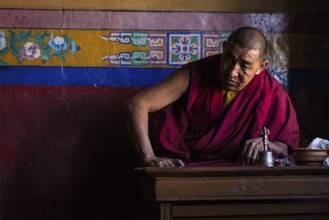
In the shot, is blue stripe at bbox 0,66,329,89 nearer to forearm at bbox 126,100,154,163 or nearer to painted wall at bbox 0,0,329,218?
painted wall at bbox 0,0,329,218

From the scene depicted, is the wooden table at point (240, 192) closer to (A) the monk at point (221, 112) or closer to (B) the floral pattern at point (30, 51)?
(A) the monk at point (221, 112)

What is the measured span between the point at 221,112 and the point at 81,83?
103cm

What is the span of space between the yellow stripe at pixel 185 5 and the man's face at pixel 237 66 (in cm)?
73

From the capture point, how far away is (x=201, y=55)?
458 centimetres

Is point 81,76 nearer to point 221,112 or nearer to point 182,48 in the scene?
point 182,48

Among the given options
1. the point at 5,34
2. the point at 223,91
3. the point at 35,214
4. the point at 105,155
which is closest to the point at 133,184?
the point at 105,155

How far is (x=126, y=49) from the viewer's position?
4516 mm

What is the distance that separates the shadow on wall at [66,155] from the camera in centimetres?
443

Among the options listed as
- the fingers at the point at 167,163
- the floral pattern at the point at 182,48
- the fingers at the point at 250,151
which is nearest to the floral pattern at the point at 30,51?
the floral pattern at the point at 182,48

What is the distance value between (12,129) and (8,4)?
0.80 metres

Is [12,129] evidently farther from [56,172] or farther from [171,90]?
[171,90]

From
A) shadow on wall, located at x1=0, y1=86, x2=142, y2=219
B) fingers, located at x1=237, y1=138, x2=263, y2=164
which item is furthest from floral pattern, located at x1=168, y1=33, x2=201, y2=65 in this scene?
Answer: fingers, located at x1=237, y1=138, x2=263, y2=164

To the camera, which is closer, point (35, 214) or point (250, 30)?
point (250, 30)

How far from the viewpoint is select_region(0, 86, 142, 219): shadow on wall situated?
4.43m
